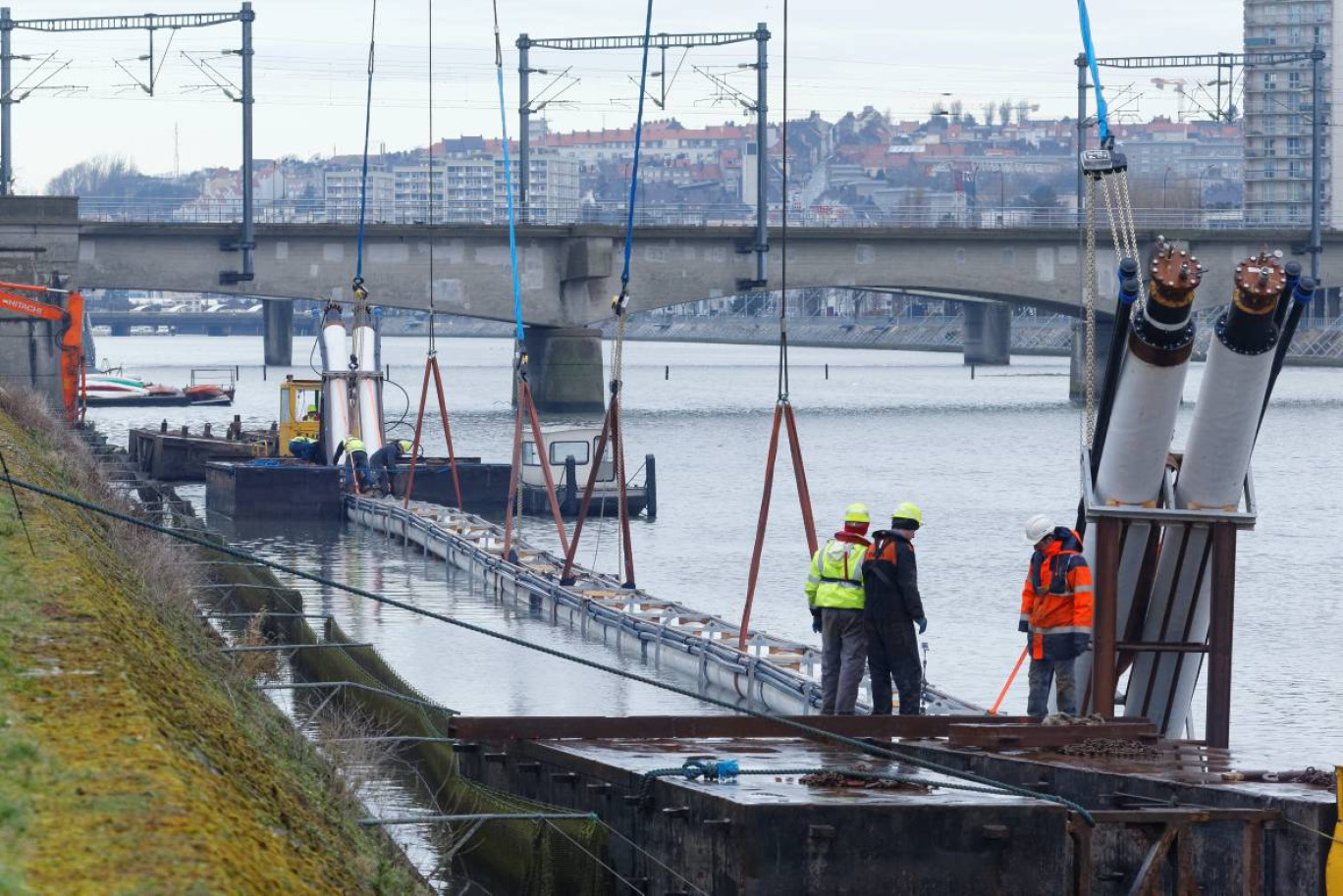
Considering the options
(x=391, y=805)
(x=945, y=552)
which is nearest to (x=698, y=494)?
(x=945, y=552)

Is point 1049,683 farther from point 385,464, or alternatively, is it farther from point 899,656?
point 385,464

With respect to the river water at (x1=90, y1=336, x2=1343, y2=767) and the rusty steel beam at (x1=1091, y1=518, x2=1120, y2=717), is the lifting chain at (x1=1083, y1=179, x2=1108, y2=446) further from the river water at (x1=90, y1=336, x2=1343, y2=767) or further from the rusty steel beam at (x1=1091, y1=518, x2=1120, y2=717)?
the river water at (x1=90, y1=336, x2=1343, y2=767)

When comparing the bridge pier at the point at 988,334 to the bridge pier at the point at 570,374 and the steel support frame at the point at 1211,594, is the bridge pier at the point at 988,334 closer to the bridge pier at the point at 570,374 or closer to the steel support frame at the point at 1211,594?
the bridge pier at the point at 570,374

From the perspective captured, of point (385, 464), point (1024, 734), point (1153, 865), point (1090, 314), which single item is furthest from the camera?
point (385, 464)

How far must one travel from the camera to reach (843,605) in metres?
17.7

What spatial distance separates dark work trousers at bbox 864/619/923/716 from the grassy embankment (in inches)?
183

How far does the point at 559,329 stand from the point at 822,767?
68.9m

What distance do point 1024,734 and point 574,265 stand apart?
6640cm

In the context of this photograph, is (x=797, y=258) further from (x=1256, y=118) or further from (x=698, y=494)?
(x=1256, y=118)

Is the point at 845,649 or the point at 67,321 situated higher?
the point at 67,321

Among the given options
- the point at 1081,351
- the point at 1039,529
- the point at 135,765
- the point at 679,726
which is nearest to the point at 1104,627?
the point at 1039,529

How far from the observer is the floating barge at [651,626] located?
77.5ft

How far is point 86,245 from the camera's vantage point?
7594 cm

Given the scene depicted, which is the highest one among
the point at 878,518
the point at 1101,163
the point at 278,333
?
the point at 1101,163
